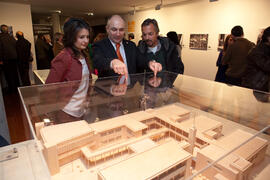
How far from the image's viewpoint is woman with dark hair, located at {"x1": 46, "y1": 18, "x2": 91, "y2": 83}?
1.17 metres

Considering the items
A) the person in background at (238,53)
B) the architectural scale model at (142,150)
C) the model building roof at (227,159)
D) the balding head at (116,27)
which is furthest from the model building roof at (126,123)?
the person in background at (238,53)

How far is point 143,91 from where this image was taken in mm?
1349

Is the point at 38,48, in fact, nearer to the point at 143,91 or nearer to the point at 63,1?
the point at 63,1

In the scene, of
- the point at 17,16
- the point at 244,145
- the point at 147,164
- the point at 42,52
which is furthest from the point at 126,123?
the point at 17,16

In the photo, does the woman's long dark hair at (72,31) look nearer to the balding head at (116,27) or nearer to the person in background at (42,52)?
the balding head at (116,27)

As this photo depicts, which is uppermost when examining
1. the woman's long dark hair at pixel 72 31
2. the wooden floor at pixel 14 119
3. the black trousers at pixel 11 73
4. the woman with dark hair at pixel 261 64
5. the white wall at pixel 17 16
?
the white wall at pixel 17 16

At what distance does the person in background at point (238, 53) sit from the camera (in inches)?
100

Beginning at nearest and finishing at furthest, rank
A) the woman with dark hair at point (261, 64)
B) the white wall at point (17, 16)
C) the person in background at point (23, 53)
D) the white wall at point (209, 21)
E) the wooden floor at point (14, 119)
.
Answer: the woman with dark hair at point (261, 64)
the wooden floor at point (14, 119)
the white wall at point (209, 21)
the person in background at point (23, 53)
the white wall at point (17, 16)

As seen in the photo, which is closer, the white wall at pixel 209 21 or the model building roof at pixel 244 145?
the model building roof at pixel 244 145

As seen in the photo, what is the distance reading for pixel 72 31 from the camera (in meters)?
1.20

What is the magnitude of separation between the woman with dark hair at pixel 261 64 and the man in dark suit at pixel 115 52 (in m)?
1.12

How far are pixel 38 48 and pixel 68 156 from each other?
5185 mm

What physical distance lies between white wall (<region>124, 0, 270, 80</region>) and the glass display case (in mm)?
2861

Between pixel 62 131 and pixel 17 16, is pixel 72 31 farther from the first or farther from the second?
pixel 17 16
